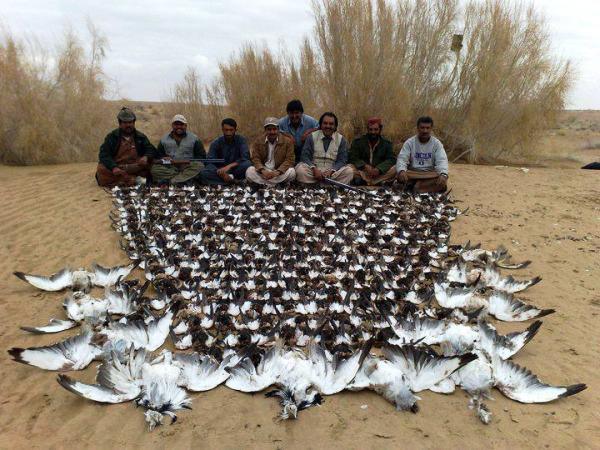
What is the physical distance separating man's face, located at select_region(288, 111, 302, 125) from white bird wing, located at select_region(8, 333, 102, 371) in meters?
4.69

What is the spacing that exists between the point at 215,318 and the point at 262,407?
32.2 inches

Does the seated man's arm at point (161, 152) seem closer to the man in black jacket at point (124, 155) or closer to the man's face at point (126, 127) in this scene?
the man in black jacket at point (124, 155)

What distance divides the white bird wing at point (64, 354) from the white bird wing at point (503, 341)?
6.97 feet

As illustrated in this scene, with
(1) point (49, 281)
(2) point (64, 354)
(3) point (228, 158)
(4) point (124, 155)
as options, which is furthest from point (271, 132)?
(2) point (64, 354)

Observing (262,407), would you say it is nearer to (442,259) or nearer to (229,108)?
(442,259)

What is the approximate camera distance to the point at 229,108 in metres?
10.1

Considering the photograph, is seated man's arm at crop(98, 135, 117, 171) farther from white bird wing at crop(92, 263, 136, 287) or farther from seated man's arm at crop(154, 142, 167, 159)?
white bird wing at crop(92, 263, 136, 287)

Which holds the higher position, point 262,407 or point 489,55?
point 489,55

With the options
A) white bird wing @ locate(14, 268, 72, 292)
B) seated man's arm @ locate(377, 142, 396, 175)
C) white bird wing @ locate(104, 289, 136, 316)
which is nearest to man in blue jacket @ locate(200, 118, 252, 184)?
seated man's arm @ locate(377, 142, 396, 175)

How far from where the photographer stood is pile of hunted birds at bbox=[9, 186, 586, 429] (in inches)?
93.4

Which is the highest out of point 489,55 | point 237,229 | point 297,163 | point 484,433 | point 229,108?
point 489,55

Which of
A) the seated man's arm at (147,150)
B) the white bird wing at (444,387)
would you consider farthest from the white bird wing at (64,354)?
the seated man's arm at (147,150)

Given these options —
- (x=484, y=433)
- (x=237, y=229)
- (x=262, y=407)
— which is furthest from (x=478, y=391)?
(x=237, y=229)

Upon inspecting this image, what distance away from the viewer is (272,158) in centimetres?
641
